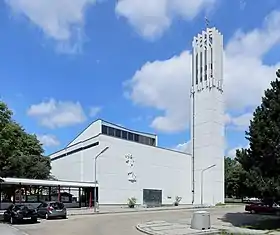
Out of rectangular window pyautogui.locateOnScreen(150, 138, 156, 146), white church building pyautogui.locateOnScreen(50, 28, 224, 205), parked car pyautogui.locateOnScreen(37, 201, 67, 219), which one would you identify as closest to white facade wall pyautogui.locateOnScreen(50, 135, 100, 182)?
white church building pyautogui.locateOnScreen(50, 28, 224, 205)

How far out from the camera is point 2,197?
51.3 metres

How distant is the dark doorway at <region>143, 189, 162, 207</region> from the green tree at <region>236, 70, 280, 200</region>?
42.5 metres

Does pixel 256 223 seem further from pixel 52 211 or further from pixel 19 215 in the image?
pixel 19 215

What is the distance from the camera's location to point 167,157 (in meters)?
80.6

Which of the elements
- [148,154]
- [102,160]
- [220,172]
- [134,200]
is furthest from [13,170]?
[220,172]

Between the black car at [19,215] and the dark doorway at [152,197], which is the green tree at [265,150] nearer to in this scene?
the black car at [19,215]

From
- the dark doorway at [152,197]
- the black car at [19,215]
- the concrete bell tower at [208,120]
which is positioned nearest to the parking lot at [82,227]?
the black car at [19,215]

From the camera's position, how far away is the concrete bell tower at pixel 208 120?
8062 centimetres

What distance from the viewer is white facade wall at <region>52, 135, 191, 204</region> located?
2734 inches

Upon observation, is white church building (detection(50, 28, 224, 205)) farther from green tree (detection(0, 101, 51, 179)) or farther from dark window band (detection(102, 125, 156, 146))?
green tree (detection(0, 101, 51, 179))

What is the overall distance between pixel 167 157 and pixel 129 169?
10712 mm

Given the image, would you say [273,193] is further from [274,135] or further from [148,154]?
[148,154]

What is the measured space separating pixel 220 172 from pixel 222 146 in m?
4.87

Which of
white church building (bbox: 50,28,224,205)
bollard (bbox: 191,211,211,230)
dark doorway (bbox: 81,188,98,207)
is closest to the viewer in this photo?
bollard (bbox: 191,211,211,230)
